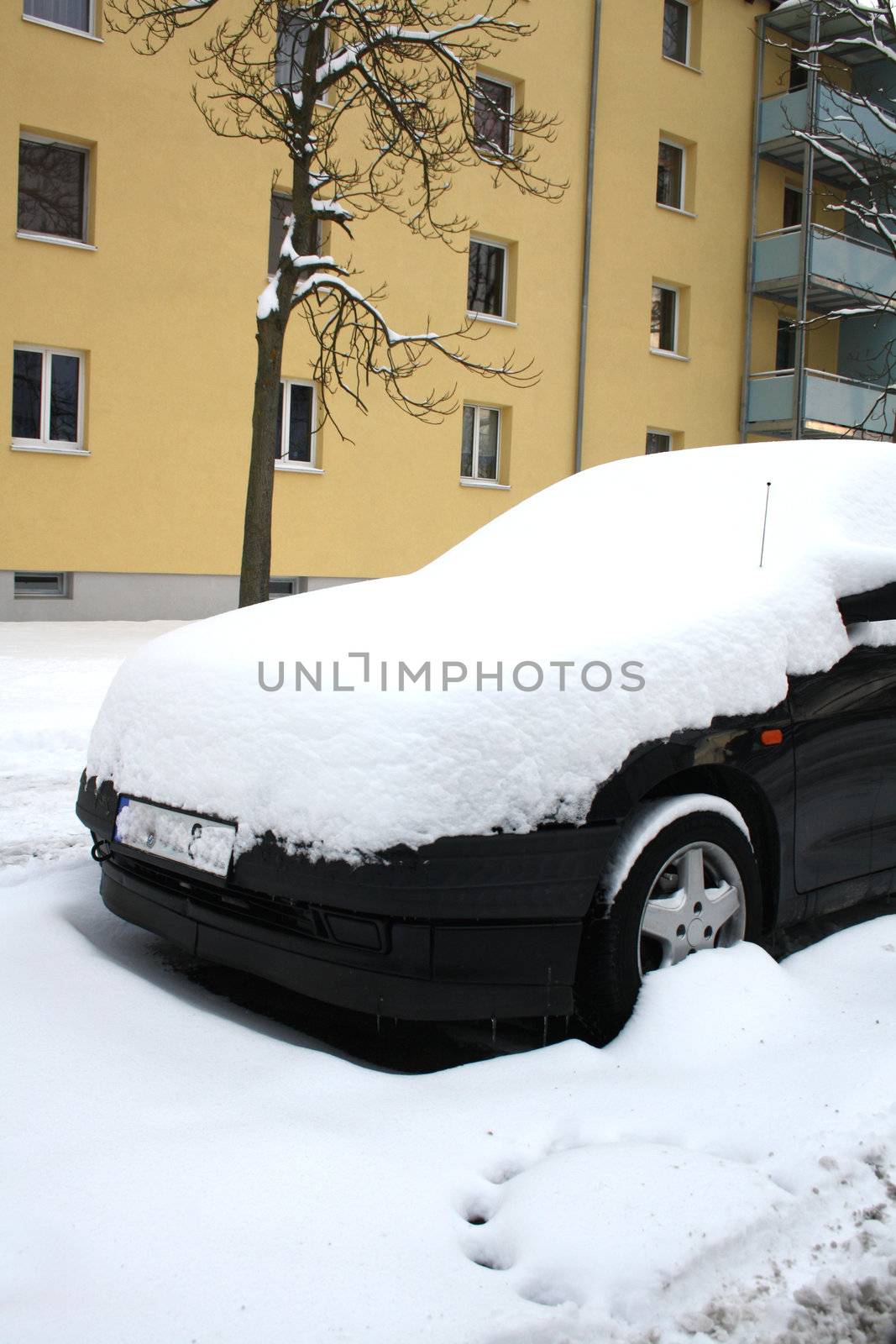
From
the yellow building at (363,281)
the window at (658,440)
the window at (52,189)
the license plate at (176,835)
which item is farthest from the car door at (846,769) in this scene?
the window at (658,440)

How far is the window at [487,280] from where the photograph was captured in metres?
17.9

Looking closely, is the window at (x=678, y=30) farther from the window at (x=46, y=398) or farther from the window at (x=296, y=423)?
the window at (x=46, y=398)

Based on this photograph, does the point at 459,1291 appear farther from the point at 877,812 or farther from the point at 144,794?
the point at 877,812

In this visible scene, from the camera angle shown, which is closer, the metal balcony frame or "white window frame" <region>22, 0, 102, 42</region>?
"white window frame" <region>22, 0, 102, 42</region>

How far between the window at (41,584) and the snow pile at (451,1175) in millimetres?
11788

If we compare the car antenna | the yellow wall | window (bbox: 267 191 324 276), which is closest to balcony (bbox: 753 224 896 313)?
the yellow wall

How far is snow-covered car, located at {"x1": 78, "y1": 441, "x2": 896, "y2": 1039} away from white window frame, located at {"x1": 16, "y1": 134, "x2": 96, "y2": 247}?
39.5ft

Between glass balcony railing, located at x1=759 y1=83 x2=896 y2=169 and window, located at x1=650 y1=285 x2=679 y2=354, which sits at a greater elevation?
glass balcony railing, located at x1=759 y1=83 x2=896 y2=169

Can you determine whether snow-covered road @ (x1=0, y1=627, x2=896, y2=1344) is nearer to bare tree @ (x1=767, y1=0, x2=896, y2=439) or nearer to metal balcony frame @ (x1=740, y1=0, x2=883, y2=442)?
bare tree @ (x1=767, y1=0, x2=896, y2=439)

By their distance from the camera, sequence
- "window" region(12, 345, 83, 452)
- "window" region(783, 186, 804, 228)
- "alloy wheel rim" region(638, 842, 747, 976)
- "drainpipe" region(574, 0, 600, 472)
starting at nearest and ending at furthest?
1. "alloy wheel rim" region(638, 842, 747, 976)
2. "window" region(12, 345, 83, 452)
3. "drainpipe" region(574, 0, 600, 472)
4. "window" region(783, 186, 804, 228)

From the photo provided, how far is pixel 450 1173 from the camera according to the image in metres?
2.17

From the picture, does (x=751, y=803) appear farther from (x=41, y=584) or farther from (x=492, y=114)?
(x=492, y=114)

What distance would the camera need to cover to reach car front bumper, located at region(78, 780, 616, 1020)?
2.42m

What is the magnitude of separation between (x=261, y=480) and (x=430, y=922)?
26.4 feet
